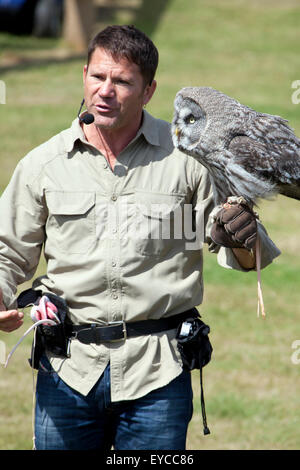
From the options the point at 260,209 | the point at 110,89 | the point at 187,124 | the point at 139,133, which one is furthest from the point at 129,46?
the point at 260,209

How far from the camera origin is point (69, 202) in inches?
124

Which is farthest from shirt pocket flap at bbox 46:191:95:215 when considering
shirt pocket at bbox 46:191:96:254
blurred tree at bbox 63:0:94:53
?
blurred tree at bbox 63:0:94:53

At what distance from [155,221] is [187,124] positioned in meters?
0.53

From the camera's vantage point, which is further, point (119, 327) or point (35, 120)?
point (35, 120)

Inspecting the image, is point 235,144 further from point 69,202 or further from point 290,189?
point 69,202

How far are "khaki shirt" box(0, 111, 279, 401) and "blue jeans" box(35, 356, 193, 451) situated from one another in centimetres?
5

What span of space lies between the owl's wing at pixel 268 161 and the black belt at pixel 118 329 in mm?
721

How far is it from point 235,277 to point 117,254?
16.3 ft

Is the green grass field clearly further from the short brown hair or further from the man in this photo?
the short brown hair

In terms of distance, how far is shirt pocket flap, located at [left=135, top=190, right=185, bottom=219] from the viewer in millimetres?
3164

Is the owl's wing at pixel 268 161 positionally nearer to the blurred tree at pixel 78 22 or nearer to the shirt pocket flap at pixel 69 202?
the shirt pocket flap at pixel 69 202
